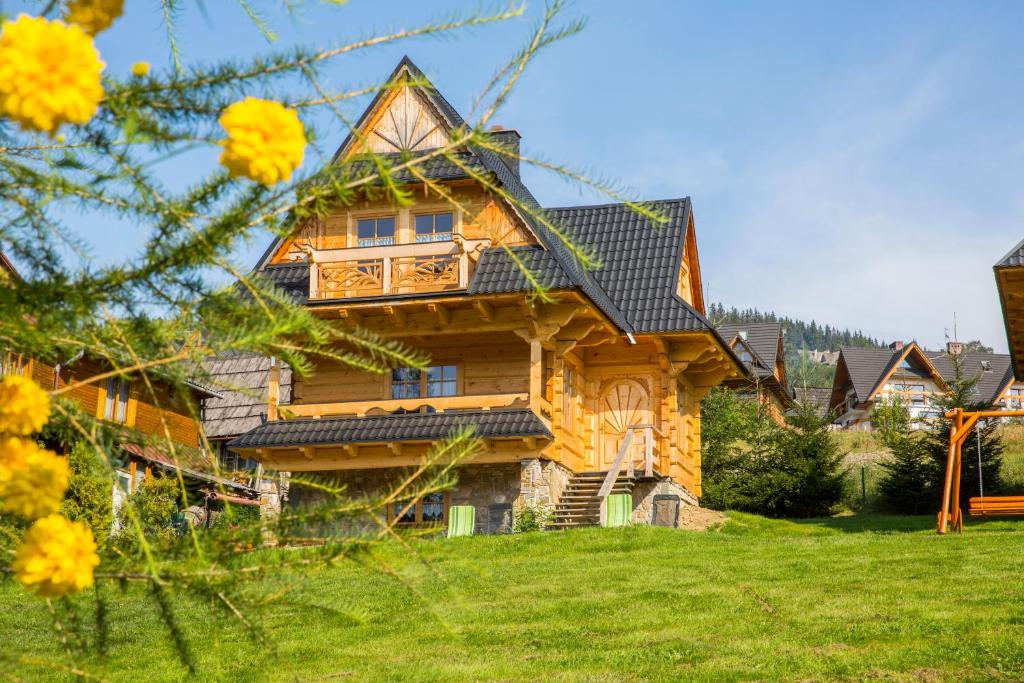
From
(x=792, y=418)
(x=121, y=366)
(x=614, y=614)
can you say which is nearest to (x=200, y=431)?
(x=121, y=366)

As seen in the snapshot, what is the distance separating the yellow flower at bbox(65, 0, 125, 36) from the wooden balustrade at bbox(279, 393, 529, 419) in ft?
56.7

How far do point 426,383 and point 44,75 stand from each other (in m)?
20.0

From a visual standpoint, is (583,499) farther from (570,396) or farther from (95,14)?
(95,14)

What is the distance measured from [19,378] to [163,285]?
1.37 feet

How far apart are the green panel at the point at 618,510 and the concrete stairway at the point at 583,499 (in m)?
0.81

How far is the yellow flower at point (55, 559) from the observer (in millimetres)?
2422

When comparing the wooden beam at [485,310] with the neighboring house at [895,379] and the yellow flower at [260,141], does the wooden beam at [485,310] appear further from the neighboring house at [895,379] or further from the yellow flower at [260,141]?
the neighboring house at [895,379]

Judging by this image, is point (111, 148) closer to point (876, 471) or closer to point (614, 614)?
point (614, 614)

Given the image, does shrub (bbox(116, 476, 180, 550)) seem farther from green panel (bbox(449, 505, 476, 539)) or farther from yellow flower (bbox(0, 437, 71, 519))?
green panel (bbox(449, 505, 476, 539))

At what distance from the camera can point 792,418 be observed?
26.3 metres

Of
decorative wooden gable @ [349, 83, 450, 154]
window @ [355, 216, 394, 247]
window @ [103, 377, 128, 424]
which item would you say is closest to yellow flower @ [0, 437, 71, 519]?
decorative wooden gable @ [349, 83, 450, 154]

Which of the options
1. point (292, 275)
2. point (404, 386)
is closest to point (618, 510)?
point (404, 386)

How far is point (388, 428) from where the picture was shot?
2006 centimetres

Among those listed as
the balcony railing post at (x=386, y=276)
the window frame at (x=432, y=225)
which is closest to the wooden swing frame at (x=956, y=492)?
the window frame at (x=432, y=225)
